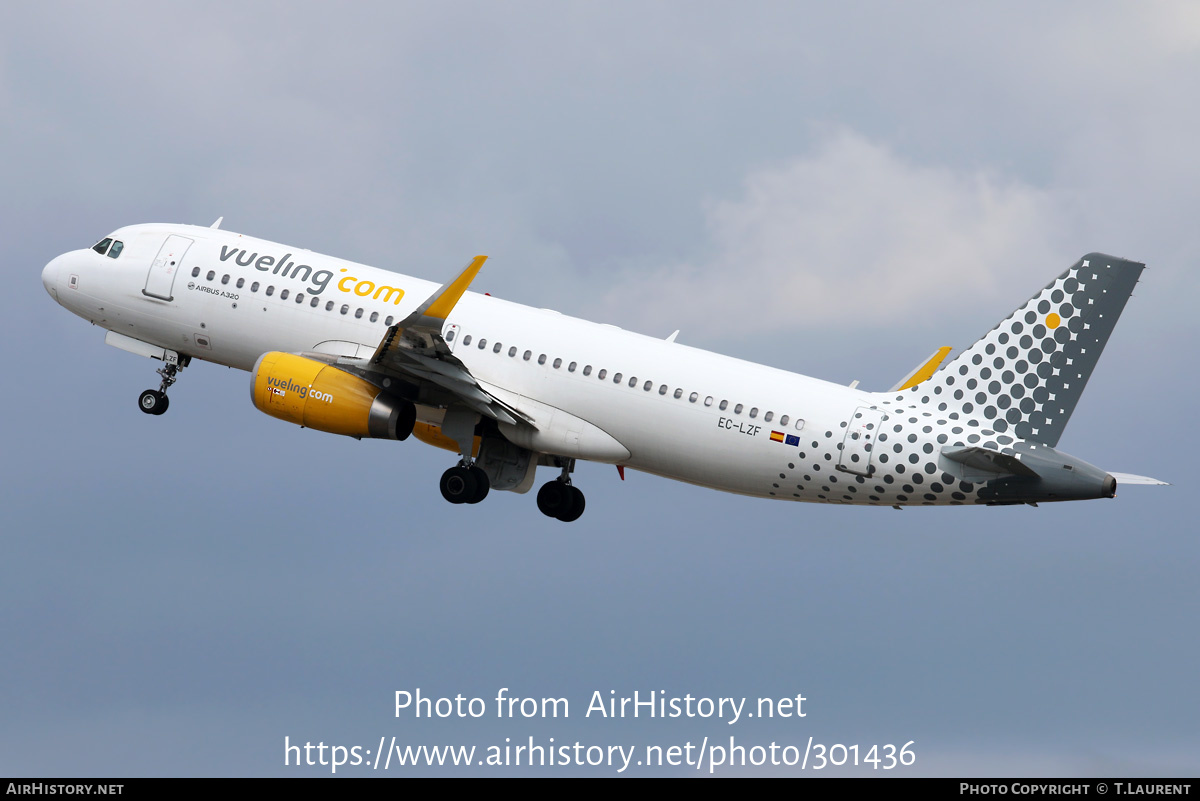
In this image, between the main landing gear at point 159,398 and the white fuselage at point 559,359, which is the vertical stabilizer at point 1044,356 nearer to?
the white fuselage at point 559,359

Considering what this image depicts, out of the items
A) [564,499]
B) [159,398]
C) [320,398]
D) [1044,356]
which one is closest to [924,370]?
[1044,356]

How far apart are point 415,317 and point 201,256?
29.9 feet

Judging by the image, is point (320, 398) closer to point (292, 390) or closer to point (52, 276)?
point (292, 390)

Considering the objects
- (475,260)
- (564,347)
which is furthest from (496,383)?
(475,260)

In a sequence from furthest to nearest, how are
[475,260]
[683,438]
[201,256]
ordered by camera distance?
1. [201,256]
2. [683,438]
3. [475,260]

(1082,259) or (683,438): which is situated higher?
(1082,259)

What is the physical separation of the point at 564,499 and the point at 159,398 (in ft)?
39.9

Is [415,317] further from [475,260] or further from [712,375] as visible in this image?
[712,375]

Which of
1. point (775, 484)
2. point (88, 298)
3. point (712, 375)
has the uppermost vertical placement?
point (88, 298)

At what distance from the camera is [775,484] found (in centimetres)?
3544

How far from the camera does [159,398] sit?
4156 cm

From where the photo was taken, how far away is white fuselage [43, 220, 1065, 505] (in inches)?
1361

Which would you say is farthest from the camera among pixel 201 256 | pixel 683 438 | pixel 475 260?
pixel 201 256

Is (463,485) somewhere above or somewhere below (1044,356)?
below
